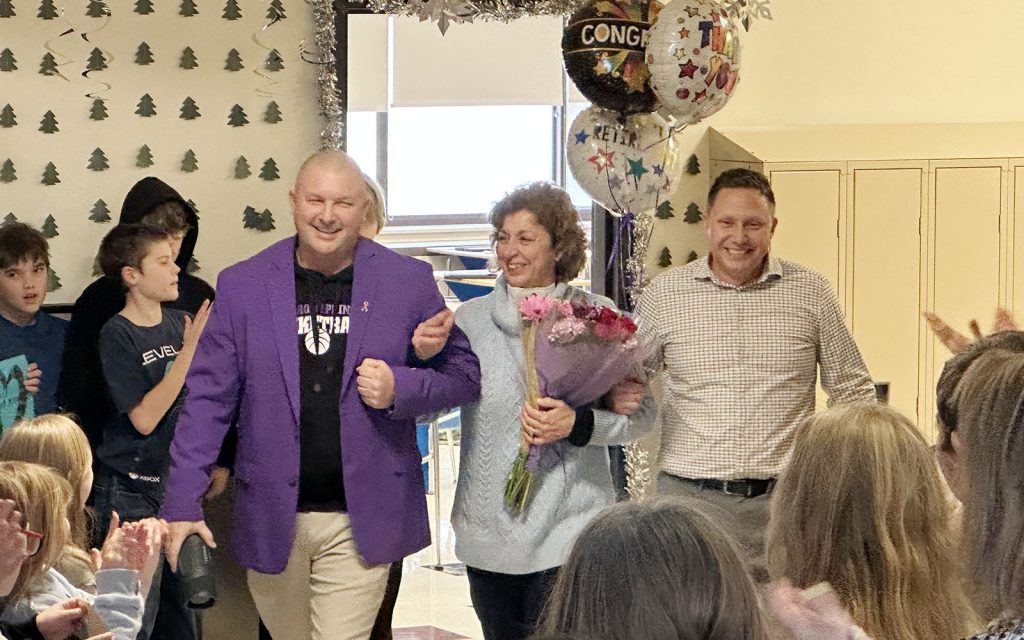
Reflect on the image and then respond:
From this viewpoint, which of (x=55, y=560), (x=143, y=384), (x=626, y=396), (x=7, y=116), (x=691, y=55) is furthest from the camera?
(x=7, y=116)

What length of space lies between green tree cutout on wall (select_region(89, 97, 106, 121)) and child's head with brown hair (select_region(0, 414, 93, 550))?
1.79 m

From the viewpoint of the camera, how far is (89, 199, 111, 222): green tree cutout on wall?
15.7 feet

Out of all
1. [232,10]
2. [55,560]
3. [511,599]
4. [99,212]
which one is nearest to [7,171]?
[99,212]

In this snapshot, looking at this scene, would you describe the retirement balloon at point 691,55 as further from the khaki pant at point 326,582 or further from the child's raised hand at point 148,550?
the child's raised hand at point 148,550

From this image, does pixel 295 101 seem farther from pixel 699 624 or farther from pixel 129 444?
pixel 699 624

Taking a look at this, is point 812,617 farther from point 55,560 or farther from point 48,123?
point 48,123

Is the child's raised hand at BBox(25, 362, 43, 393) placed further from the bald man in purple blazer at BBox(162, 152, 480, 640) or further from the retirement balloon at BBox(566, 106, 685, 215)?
the retirement balloon at BBox(566, 106, 685, 215)

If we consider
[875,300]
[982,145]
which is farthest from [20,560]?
[982,145]

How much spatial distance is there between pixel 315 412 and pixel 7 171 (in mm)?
2051

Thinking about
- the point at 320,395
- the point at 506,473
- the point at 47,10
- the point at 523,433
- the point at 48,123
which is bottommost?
the point at 506,473

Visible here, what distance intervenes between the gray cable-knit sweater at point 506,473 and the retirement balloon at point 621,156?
51 centimetres

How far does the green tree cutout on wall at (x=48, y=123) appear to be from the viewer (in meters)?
4.77

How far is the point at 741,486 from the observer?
3.83 meters

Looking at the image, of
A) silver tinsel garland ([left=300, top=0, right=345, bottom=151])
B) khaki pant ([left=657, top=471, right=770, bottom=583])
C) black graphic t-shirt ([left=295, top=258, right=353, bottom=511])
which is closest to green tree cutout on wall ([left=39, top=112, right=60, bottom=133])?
silver tinsel garland ([left=300, top=0, right=345, bottom=151])
